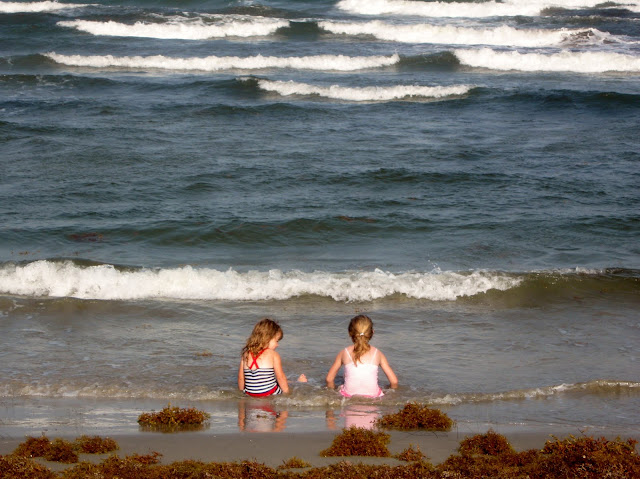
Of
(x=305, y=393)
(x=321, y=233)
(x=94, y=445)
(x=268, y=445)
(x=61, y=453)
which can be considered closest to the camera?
(x=61, y=453)

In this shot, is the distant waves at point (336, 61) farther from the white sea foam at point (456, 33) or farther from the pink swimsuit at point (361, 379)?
the pink swimsuit at point (361, 379)

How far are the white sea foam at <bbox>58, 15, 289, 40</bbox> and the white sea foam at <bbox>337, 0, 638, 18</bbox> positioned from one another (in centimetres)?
686

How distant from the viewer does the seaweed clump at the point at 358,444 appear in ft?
16.7

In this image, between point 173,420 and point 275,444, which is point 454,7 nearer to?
point 173,420

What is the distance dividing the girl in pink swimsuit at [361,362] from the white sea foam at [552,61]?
21089 millimetres

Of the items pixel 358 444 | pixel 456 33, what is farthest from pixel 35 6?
pixel 358 444

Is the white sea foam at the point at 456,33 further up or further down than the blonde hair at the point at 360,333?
further up

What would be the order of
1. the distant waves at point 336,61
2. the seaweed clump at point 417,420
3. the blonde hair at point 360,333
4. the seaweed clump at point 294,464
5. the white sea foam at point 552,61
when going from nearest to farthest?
the seaweed clump at point 294,464 → the seaweed clump at point 417,420 → the blonde hair at point 360,333 → the white sea foam at point 552,61 → the distant waves at point 336,61

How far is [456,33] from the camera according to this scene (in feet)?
108

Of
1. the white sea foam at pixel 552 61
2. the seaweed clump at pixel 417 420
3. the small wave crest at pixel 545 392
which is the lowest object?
the small wave crest at pixel 545 392

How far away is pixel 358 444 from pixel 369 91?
1734 cm

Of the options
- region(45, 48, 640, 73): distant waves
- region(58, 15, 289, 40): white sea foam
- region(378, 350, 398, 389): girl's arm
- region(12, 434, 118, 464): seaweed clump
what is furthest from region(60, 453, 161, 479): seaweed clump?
region(58, 15, 289, 40): white sea foam

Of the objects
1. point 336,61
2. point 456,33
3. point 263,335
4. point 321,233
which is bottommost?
point 263,335

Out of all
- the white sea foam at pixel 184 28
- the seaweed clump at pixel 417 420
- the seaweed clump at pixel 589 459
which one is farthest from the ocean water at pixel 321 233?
the white sea foam at pixel 184 28
